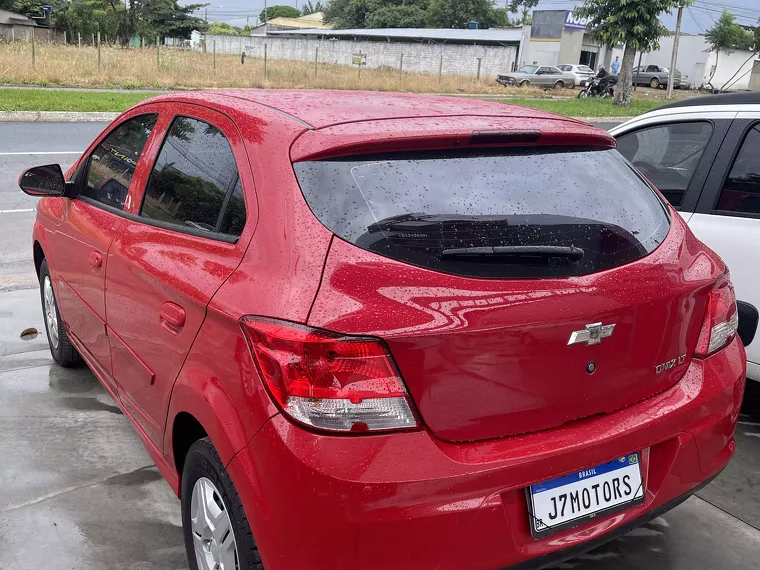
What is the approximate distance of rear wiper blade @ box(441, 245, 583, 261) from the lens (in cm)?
197

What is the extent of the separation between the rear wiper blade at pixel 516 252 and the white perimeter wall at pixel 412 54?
46217mm

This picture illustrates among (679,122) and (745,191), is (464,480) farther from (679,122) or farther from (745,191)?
(679,122)

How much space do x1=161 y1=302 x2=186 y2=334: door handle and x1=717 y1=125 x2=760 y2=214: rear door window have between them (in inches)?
112

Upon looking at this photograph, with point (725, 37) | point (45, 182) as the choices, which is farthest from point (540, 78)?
point (45, 182)

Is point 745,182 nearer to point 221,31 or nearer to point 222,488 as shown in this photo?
point 222,488

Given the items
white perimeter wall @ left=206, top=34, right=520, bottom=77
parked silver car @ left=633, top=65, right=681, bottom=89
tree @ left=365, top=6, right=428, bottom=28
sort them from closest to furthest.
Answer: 1. parked silver car @ left=633, top=65, right=681, bottom=89
2. white perimeter wall @ left=206, top=34, right=520, bottom=77
3. tree @ left=365, top=6, right=428, bottom=28

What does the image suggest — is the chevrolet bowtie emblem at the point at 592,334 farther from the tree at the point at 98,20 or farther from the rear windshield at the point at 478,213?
the tree at the point at 98,20

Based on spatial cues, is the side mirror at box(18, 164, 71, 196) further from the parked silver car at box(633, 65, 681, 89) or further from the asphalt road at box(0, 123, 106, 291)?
the parked silver car at box(633, 65, 681, 89)

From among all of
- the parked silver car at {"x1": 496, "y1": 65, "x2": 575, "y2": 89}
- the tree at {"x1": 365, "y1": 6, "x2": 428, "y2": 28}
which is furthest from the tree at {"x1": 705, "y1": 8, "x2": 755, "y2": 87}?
the tree at {"x1": 365, "y1": 6, "x2": 428, "y2": 28}

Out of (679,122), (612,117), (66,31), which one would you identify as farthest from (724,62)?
(679,122)

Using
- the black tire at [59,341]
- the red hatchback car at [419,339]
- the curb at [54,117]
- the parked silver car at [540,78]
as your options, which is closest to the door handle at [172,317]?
the red hatchback car at [419,339]

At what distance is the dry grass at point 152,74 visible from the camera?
72.7ft

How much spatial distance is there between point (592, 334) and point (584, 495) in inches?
17.6

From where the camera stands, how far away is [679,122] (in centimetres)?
420
